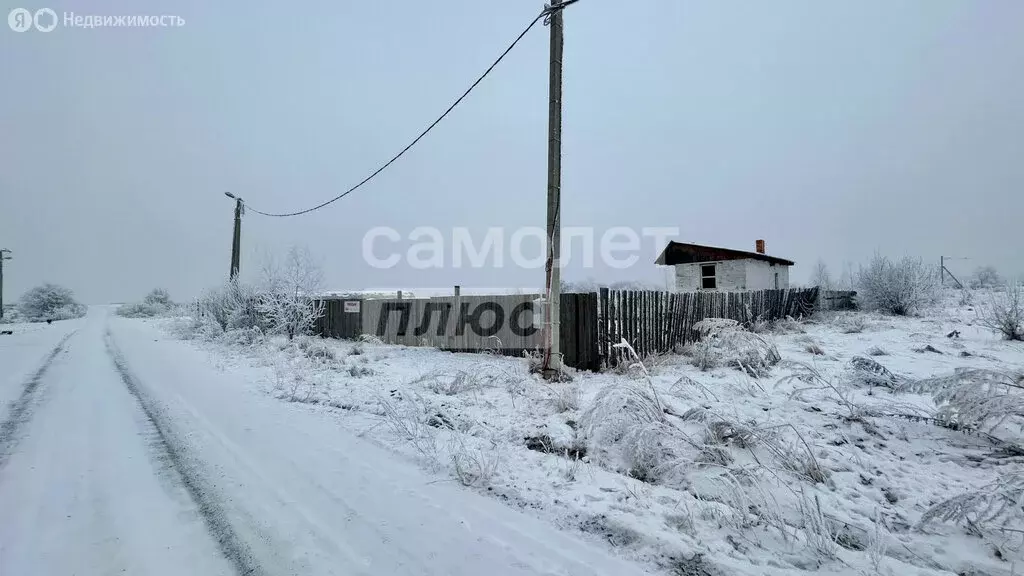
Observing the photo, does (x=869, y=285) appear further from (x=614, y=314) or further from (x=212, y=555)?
(x=212, y=555)

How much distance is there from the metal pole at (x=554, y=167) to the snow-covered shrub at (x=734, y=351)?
8.89 feet

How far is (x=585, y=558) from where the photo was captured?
2283 mm

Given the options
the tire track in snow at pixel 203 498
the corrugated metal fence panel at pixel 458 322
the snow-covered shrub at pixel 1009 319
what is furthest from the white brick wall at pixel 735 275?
the tire track in snow at pixel 203 498

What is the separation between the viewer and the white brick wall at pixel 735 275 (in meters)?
18.7

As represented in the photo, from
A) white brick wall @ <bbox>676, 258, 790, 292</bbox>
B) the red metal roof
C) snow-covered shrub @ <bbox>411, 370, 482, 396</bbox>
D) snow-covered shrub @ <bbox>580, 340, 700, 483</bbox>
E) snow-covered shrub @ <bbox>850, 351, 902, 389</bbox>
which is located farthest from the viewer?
the red metal roof

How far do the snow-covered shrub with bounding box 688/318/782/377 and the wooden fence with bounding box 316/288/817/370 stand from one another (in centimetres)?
136

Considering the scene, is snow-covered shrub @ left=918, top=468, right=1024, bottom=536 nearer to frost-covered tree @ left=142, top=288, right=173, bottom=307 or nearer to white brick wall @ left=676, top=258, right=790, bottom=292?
white brick wall @ left=676, top=258, right=790, bottom=292

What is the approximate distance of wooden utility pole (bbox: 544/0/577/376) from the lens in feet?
20.9

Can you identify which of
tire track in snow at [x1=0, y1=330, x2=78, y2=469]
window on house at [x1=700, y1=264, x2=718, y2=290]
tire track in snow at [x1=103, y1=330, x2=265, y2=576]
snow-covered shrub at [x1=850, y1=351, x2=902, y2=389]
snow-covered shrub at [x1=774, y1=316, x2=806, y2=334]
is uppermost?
window on house at [x1=700, y1=264, x2=718, y2=290]

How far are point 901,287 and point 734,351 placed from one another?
51.8 feet

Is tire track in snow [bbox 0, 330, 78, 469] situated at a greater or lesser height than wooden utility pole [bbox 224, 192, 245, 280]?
lesser

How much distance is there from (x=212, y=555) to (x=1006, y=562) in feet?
14.0

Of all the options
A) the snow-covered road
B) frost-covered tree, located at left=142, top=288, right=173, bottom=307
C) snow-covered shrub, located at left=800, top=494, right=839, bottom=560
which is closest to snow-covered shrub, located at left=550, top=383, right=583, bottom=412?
the snow-covered road

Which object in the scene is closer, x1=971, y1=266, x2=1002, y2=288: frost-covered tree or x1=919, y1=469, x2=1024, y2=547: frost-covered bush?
x1=919, y1=469, x2=1024, y2=547: frost-covered bush
